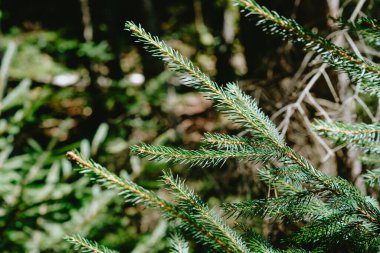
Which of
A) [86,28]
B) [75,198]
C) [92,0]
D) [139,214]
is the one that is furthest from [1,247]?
[92,0]

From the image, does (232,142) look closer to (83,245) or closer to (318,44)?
(318,44)

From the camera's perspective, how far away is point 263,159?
2.71 feet

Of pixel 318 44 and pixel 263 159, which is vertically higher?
pixel 318 44

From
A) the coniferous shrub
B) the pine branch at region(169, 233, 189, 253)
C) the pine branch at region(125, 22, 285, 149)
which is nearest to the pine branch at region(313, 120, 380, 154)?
the coniferous shrub

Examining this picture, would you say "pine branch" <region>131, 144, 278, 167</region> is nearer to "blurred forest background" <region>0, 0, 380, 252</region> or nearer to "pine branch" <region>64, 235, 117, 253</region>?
"pine branch" <region>64, 235, 117, 253</region>

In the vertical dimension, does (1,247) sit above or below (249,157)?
below

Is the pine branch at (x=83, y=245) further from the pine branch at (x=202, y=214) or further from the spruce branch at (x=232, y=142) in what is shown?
the spruce branch at (x=232, y=142)

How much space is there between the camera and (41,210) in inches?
80.9

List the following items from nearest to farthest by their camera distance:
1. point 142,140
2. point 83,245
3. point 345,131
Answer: point 345,131
point 83,245
point 142,140

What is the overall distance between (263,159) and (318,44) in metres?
0.32

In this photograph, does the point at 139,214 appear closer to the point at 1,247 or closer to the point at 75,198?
the point at 75,198

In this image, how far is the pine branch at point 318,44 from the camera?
2.35 ft

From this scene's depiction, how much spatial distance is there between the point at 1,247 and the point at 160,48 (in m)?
1.60

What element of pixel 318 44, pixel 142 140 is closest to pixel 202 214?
pixel 318 44
